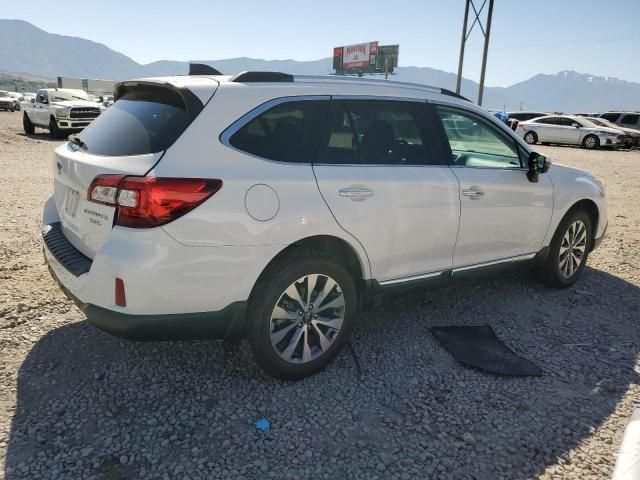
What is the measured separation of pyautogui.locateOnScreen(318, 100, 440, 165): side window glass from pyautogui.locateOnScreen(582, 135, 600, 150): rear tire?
24.2 meters

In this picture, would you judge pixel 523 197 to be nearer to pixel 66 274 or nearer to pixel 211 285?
pixel 211 285

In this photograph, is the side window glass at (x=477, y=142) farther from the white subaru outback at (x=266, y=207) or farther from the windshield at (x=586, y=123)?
the windshield at (x=586, y=123)

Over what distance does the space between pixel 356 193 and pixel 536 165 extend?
76.6 inches

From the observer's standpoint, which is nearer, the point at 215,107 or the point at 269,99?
the point at 215,107

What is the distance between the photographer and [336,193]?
2965 mm

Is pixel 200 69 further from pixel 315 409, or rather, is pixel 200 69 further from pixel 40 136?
pixel 40 136

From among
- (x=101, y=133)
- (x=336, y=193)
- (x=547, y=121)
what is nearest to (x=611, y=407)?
(x=336, y=193)

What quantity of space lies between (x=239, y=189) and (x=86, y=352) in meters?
1.72

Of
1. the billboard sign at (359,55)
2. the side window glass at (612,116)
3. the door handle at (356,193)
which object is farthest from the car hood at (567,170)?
the billboard sign at (359,55)

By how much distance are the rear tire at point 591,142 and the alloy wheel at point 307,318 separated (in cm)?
2520

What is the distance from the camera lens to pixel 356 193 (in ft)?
10.0

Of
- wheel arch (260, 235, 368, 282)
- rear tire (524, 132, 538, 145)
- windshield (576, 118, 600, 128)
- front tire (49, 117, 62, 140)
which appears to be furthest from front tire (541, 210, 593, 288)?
rear tire (524, 132, 538, 145)

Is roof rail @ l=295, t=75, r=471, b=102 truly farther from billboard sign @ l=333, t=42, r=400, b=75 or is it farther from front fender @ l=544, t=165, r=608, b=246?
billboard sign @ l=333, t=42, r=400, b=75

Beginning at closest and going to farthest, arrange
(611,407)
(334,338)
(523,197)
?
(611,407) → (334,338) → (523,197)
